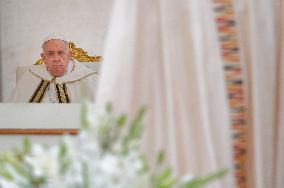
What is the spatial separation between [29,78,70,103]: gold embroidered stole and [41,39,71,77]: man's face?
83mm

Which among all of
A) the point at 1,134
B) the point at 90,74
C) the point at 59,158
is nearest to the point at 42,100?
the point at 90,74

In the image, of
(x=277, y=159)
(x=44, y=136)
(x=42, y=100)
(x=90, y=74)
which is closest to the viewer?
(x=277, y=159)

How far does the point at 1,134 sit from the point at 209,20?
1.50 m

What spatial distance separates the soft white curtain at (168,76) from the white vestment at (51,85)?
1.83m

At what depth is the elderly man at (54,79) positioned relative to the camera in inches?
111

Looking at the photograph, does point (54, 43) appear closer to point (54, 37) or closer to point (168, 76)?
point (54, 37)

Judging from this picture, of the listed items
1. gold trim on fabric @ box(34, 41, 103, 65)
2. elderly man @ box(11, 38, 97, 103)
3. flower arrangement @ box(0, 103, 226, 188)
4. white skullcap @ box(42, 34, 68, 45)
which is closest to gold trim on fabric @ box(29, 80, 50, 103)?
elderly man @ box(11, 38, 97, 103)

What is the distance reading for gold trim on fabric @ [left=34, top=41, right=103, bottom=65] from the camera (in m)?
3.20

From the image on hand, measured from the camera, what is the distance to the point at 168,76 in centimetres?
92

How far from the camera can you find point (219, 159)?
960mm

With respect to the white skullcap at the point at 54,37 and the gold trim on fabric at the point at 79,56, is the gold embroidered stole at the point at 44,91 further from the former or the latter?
the white skullcap at the point at 54,37

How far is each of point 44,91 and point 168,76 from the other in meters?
2.04

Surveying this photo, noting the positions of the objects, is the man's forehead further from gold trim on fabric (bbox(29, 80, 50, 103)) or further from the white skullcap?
gold trim on fabric (bbox(29, 80, 50, 103))

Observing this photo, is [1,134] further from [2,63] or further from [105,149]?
[105,149]
